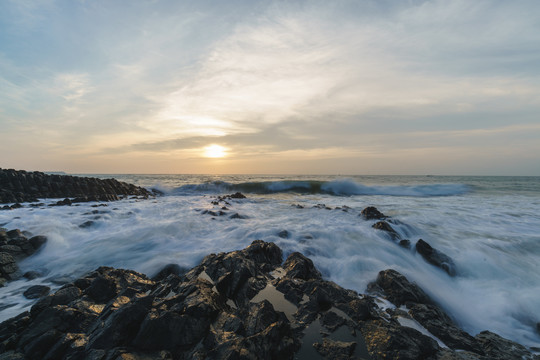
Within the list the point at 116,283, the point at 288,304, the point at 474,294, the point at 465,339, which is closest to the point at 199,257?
the point at 116,283

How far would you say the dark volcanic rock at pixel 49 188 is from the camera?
14917 mm

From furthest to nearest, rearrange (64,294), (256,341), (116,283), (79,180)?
(79,180) < (116,283) < (64,294) < (256,341)

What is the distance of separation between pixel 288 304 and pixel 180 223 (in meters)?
7.30

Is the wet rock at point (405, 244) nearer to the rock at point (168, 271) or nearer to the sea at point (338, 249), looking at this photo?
the sea at point (338, 249)

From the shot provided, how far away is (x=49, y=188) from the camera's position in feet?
58.5

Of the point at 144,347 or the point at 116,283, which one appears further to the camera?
the point at 116,283

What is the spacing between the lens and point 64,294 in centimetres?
404

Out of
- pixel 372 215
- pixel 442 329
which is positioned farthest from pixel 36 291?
pixel 372 215

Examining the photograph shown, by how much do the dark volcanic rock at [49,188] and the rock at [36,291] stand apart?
1078 cm

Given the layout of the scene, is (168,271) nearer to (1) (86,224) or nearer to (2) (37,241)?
(2) (37,241)

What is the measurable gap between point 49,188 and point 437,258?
25066 mm

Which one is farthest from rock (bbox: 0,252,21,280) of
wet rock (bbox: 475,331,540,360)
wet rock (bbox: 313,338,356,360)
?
wet rock (bbox: 475,331,540,360)

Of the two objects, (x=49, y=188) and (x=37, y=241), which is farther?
(x=49, y=188)

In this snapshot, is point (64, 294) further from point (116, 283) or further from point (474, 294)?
point (474, 294)
